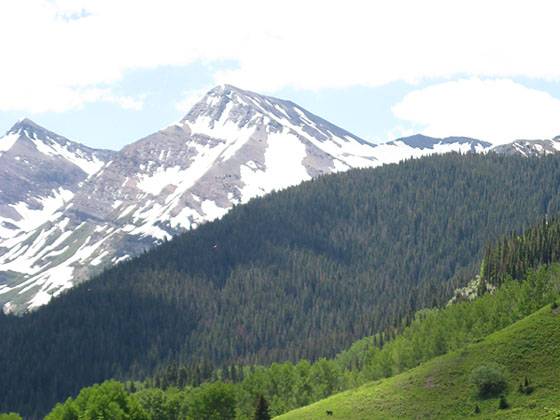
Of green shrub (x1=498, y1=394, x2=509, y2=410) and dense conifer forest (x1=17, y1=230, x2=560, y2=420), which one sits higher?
dense conifer forest (x1=17, y1=230, x2=560, y2=420)

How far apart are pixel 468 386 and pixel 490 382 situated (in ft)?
18.5

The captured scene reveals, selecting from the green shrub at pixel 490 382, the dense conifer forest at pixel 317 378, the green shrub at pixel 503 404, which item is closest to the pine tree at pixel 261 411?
the dense conifer forest at pixel 317 378

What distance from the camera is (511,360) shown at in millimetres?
115250

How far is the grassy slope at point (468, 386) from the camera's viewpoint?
105375 mm

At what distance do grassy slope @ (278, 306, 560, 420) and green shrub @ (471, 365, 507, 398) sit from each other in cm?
117

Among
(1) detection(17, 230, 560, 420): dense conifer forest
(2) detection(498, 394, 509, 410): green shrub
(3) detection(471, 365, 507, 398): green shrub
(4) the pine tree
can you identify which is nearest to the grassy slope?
(2) detection(498, 394, 509, 410): green shrub

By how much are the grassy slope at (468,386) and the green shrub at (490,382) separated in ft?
3.84

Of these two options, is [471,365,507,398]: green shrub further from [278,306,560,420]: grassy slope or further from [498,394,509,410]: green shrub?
[498,394,509,410]: green shrub

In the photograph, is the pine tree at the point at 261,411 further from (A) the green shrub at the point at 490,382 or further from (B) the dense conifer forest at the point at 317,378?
(A) the green shrub at the point at 490,382

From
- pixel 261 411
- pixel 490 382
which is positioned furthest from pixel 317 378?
pixel 490 382

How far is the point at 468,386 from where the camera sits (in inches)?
4491

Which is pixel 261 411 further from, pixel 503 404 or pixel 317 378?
pixel 317 378

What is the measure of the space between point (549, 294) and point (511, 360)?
4427 cm

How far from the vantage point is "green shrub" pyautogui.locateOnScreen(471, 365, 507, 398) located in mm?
108562
